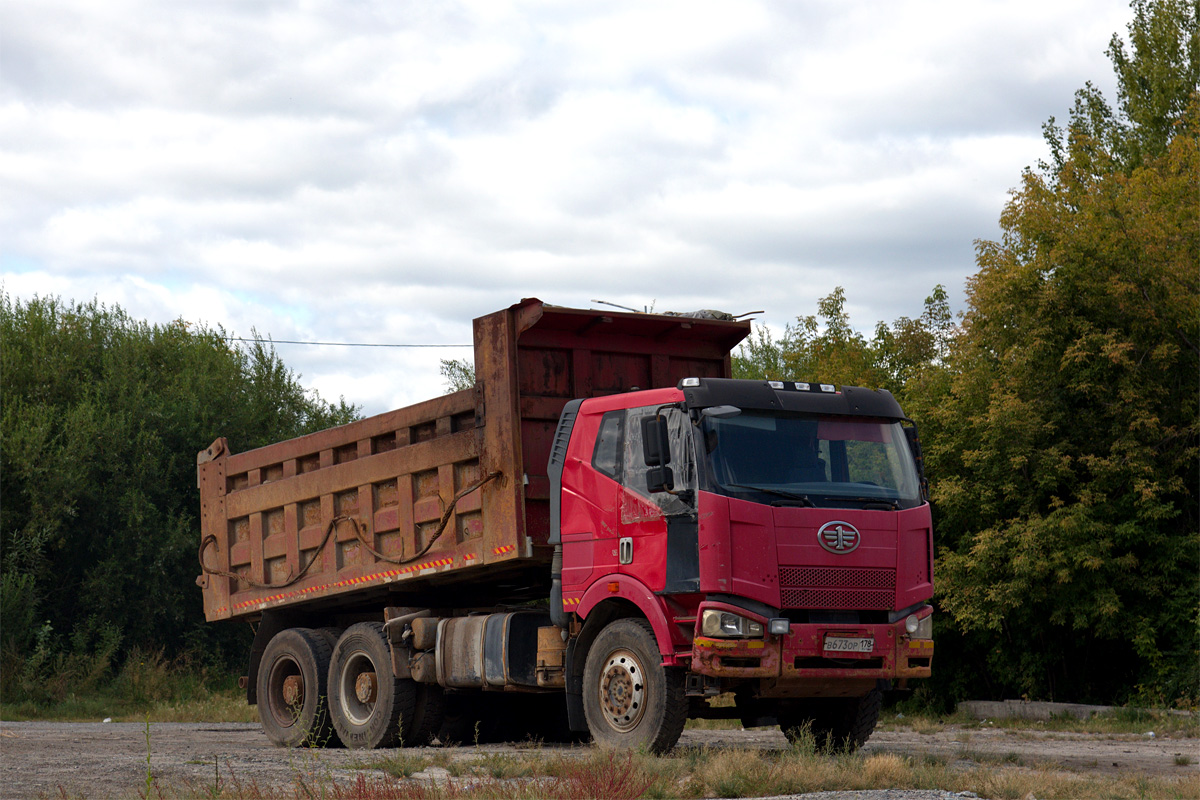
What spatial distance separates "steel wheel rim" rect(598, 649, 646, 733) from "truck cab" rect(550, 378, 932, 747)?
0.04ft

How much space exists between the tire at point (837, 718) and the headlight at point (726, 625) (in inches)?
79.5

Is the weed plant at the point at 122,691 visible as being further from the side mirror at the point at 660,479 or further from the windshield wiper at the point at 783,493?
the windshield wiper at the point at 783,493

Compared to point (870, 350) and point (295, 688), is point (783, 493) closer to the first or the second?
point (295, 688)

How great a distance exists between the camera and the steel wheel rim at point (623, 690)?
948cm

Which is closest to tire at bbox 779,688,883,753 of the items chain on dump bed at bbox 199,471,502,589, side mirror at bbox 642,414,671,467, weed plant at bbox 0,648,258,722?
side mirror at bbox 642,414,671,467

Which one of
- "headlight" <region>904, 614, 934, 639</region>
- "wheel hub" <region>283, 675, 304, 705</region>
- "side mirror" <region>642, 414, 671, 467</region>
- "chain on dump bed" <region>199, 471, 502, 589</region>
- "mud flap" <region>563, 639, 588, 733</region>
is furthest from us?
"wheel hub" <region>283, 675, 304, 705</region>

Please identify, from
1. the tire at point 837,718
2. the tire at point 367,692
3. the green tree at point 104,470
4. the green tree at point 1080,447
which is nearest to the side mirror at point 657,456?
the tire at point 837,718

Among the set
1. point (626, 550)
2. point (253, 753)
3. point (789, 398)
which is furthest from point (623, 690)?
point (253, 753)

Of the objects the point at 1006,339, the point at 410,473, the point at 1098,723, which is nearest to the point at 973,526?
the point at 1006,339

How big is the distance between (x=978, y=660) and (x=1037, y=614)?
191 centimetres

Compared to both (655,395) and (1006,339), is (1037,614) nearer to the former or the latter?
(1006,339)

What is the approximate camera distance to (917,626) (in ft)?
31.2

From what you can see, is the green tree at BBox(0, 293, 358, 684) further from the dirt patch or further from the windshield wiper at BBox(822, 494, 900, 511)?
the windshield wiper at BBox(822, 494, 900, 511)

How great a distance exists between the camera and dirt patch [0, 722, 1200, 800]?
28.8 feet
